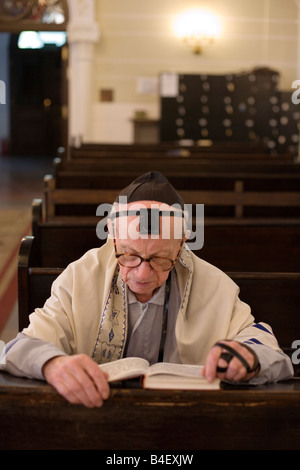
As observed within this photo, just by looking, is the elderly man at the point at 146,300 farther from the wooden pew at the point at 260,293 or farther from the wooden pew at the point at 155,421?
the wooden pew at the point at 260,293

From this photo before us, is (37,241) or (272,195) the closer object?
(37,241)

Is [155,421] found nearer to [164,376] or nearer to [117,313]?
[164,376]

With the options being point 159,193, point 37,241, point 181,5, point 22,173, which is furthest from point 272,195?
point 22,173

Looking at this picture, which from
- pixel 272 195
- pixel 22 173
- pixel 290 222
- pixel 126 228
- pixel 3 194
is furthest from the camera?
pixel 22 173

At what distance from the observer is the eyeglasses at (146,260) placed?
6.07 feet

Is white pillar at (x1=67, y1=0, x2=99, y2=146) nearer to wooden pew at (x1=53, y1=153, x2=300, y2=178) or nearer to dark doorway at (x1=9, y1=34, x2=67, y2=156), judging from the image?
wooden pew at (x1=53, y1=153, x2=300, y2=178)

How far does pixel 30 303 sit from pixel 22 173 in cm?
1121

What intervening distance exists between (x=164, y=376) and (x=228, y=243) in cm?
191

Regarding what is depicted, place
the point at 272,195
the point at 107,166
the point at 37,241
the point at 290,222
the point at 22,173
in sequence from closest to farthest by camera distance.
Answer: the point at 37,241
the point at 290,222
the point at 272,195
the point at 107,166
the point at 22,173

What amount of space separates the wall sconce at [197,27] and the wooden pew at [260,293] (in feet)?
30.4

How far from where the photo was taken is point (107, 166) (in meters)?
5.90

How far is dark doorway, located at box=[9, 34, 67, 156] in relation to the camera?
58.5ft
